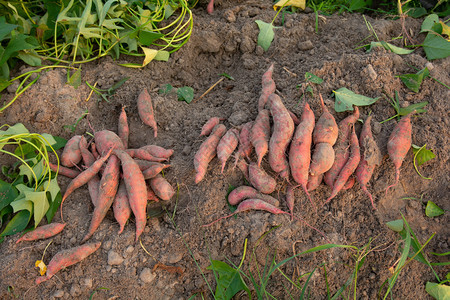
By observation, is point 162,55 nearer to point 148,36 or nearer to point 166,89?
point 148,36

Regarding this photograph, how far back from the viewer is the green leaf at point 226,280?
5.68ft

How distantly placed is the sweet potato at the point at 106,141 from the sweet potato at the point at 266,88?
808 mm

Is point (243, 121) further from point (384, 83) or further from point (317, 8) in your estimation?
point (317, 8)

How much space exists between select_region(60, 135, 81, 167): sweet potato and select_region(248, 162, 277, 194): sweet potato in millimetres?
962

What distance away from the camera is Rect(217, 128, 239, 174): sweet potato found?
1971 mm

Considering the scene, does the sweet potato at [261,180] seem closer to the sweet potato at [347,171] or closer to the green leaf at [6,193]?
the sweet potato at [347,171]

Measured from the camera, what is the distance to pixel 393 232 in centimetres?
188

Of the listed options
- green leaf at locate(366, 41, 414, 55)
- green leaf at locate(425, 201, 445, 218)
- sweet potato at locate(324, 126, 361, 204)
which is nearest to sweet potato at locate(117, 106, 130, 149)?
sweet potato at locate(324, 126, 361, 204)

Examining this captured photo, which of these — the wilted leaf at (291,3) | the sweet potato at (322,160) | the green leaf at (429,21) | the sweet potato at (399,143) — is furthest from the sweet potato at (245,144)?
the green leaf at (429,21)

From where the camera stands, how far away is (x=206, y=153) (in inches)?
78.6

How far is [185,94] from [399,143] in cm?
127

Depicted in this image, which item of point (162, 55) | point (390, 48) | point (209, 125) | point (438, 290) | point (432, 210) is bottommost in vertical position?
point (438, 290)

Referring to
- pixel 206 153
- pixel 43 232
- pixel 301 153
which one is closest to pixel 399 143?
A: pixel 301 153

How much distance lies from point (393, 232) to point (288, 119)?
770 millimetres
